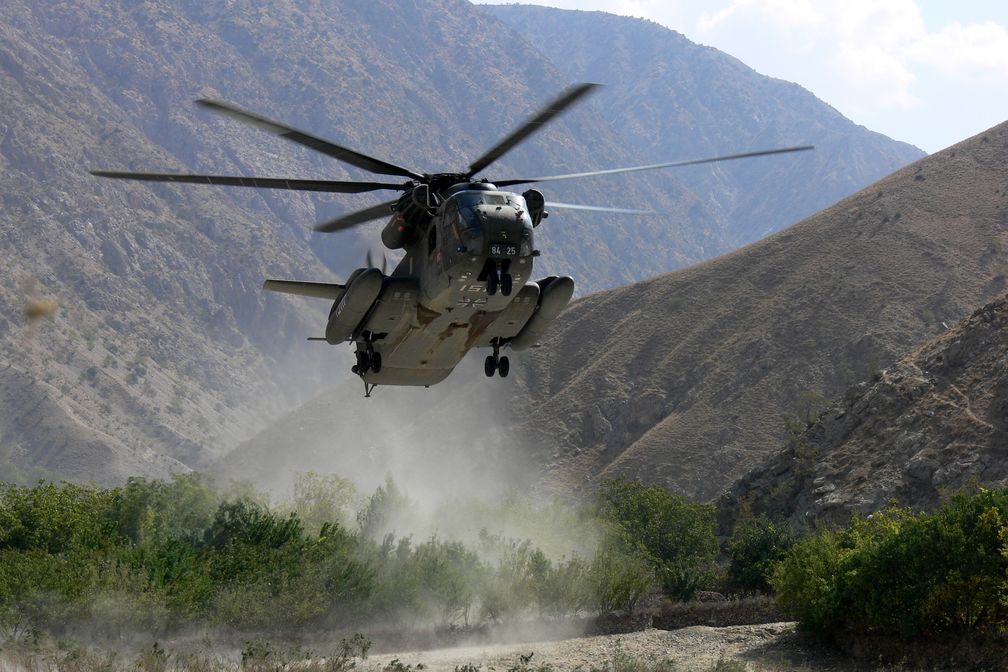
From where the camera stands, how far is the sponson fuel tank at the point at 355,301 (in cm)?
2320

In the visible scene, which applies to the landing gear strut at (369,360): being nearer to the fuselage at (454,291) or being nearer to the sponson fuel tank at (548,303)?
the fuselage at (454,291)

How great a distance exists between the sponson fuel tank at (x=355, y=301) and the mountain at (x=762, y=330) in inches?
2246

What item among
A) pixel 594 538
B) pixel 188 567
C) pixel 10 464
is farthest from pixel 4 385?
pixel 188 567

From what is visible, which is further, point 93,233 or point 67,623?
point 93,233

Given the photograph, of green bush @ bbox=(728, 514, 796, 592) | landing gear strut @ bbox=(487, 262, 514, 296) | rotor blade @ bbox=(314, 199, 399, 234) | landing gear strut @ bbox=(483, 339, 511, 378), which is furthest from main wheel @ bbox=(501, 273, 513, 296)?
green bush @ bbox=(728, 514, 796, 592)

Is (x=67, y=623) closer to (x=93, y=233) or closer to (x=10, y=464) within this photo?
(x=10, y=464)

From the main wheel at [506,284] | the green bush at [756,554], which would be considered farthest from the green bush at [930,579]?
the green bush at [756,554]

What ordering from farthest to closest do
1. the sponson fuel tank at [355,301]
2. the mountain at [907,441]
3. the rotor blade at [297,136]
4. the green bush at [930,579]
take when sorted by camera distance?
1. the mountain at [907,441]
2. the green bush at [930,579]
3. the sponson fuel tank at [355,301]
4. the rotor blade at [297,136]

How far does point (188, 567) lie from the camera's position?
38.0 m

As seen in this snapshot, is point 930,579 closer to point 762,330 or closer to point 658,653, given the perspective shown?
point 658,653

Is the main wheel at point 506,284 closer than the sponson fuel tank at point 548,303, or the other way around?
the main wheel at point 506,284

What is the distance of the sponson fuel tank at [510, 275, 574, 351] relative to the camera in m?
24.5

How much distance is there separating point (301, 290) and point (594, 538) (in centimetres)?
4160

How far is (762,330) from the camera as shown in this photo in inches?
3634
